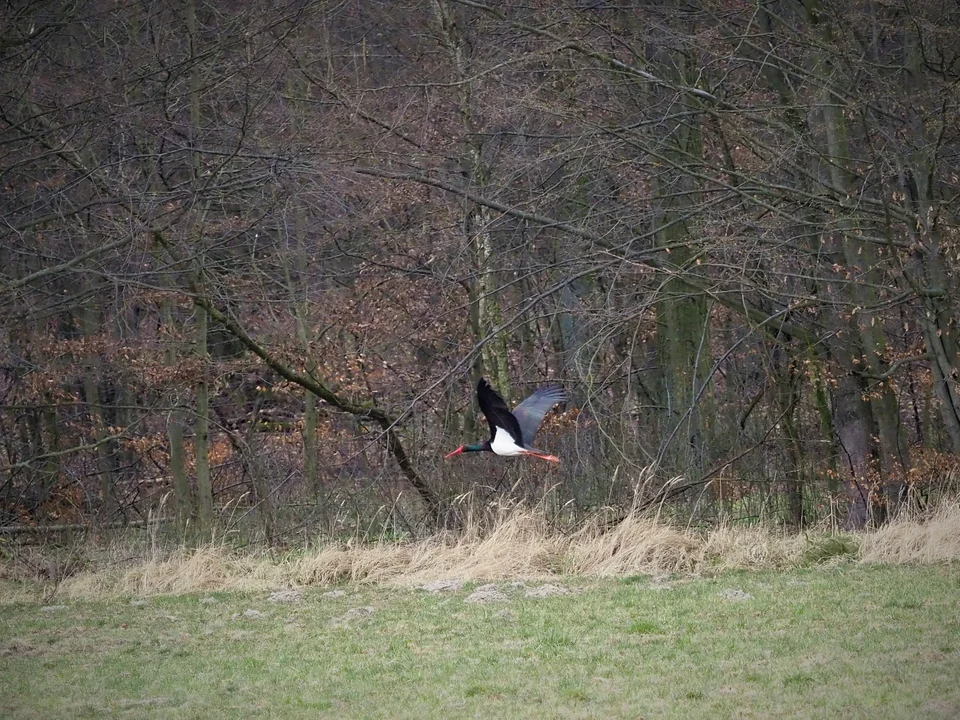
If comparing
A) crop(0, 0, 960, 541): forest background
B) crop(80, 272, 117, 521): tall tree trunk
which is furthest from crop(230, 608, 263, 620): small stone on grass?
crop(80, 272, 117, 521): tall tree trunk

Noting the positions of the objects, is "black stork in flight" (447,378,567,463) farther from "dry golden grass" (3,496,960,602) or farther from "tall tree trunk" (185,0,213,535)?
"tall tree trunk" (185,0,213,535)

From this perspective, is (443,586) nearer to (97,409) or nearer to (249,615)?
(249,615)

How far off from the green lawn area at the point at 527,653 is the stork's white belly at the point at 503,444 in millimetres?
1227

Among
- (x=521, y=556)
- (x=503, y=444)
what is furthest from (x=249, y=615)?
(x=521, y=556)

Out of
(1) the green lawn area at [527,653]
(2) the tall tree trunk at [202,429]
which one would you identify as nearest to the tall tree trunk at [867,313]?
(1) the green lawn area at [527,653]

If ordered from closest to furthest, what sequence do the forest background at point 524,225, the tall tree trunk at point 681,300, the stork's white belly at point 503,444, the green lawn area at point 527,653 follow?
the green lawn area at point 527,653 < the stork's white belly at point 503,444 < the forest background at point 524,225 < the tall tree trunk at point 681,300

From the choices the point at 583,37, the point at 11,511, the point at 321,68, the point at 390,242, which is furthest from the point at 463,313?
the point at 11,511

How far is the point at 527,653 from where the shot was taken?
8.17 m

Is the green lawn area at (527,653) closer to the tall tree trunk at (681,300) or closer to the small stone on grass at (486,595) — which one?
the small stone on grass at (486,595)

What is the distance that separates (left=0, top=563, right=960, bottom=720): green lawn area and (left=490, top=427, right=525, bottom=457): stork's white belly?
48.3 inches

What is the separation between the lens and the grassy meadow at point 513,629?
700 centimetres

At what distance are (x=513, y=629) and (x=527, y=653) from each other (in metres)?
0.80

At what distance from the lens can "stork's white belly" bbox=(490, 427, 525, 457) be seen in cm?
1030

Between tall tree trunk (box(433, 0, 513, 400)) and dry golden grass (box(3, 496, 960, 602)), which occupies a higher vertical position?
tall tree trunk (box(433, 0, 513, 400))
